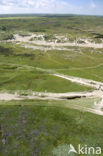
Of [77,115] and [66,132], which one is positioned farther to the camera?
[77,115]

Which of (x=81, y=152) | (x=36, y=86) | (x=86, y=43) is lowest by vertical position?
(x=81, y=152)

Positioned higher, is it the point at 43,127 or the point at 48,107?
the point at 48,107

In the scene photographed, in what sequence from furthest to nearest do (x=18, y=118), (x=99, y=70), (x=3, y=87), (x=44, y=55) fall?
1. (x=44, y=55)
2. (x=99, y=70)
3. (x=3, y=87)
4. (x=18, y=118)

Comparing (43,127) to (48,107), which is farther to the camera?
(48,107)

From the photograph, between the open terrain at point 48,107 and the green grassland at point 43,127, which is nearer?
the green grassland at point 43,127

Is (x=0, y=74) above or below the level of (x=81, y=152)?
above

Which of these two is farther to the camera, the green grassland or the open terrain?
the open terrain

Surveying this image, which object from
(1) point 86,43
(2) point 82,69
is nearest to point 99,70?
(2) point 82,69

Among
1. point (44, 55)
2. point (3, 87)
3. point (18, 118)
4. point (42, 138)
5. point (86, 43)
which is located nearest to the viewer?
point (42, 138)

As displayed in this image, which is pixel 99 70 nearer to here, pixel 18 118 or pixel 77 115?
pixel 77 115

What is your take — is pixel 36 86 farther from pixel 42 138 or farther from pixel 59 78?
pixel 42 138
